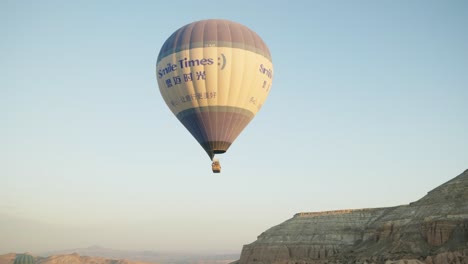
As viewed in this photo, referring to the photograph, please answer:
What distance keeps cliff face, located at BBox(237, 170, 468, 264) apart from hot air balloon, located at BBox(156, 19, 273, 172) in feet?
116

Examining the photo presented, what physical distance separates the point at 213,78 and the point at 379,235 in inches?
2201

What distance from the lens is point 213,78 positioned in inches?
2448

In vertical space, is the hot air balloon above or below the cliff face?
above

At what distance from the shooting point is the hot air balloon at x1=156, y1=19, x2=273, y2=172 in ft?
205

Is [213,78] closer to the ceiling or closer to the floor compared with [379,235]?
closer to the ceiling

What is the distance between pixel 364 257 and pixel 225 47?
50297mm

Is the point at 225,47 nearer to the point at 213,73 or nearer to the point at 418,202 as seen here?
the point at 213,73

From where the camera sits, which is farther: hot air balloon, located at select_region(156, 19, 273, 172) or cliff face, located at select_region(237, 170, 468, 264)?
cliff face, located at select_region(237, 170, 468, 264)

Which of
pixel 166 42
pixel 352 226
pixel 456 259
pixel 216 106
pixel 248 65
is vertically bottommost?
pixel 456 259

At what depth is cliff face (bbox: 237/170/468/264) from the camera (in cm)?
8756

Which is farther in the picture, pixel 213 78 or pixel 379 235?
pixel 379 235

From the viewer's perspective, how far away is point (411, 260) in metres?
79.5

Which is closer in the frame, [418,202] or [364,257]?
[364,257]

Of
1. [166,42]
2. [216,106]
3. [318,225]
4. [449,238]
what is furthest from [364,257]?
[166,42]
